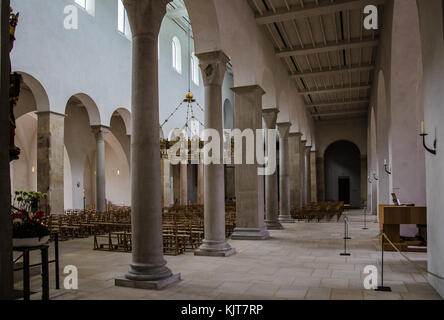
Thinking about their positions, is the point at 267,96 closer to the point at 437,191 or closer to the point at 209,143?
the point at 209,143

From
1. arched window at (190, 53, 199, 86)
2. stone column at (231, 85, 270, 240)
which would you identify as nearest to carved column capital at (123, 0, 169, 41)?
stone column at (231, 85, 270, 240)

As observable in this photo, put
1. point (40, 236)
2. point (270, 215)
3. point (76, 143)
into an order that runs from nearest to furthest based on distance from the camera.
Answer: point (40, 236) < point (270, 215) < point (76, 143)

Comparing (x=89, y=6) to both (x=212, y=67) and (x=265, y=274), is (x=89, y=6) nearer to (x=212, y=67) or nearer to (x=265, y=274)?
(x=212, y=67)

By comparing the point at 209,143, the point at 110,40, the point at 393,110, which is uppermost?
the point at 110,40

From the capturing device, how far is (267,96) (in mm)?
15766

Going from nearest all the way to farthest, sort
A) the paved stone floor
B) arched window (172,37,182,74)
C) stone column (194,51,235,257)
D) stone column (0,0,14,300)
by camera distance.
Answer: stone column (0,0,14,300) → the paved stone floor → stone column (194,51,235,257) → arched window (172,37,182,74)

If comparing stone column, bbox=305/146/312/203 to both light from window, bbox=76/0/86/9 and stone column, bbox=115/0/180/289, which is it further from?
stone column, bbox=115/0/180/289

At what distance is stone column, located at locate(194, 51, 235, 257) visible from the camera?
30.7ft

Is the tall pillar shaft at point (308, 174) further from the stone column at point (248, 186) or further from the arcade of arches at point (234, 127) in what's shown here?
the stone column at point (248, 186)

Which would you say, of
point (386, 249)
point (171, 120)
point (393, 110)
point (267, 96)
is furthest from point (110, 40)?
point (386, 249)

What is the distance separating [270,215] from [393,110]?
6513 mm

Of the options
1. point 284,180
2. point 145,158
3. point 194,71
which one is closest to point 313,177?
point 194,71

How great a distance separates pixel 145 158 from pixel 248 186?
6276 mm

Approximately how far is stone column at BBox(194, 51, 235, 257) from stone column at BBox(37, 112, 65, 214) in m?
8.60
